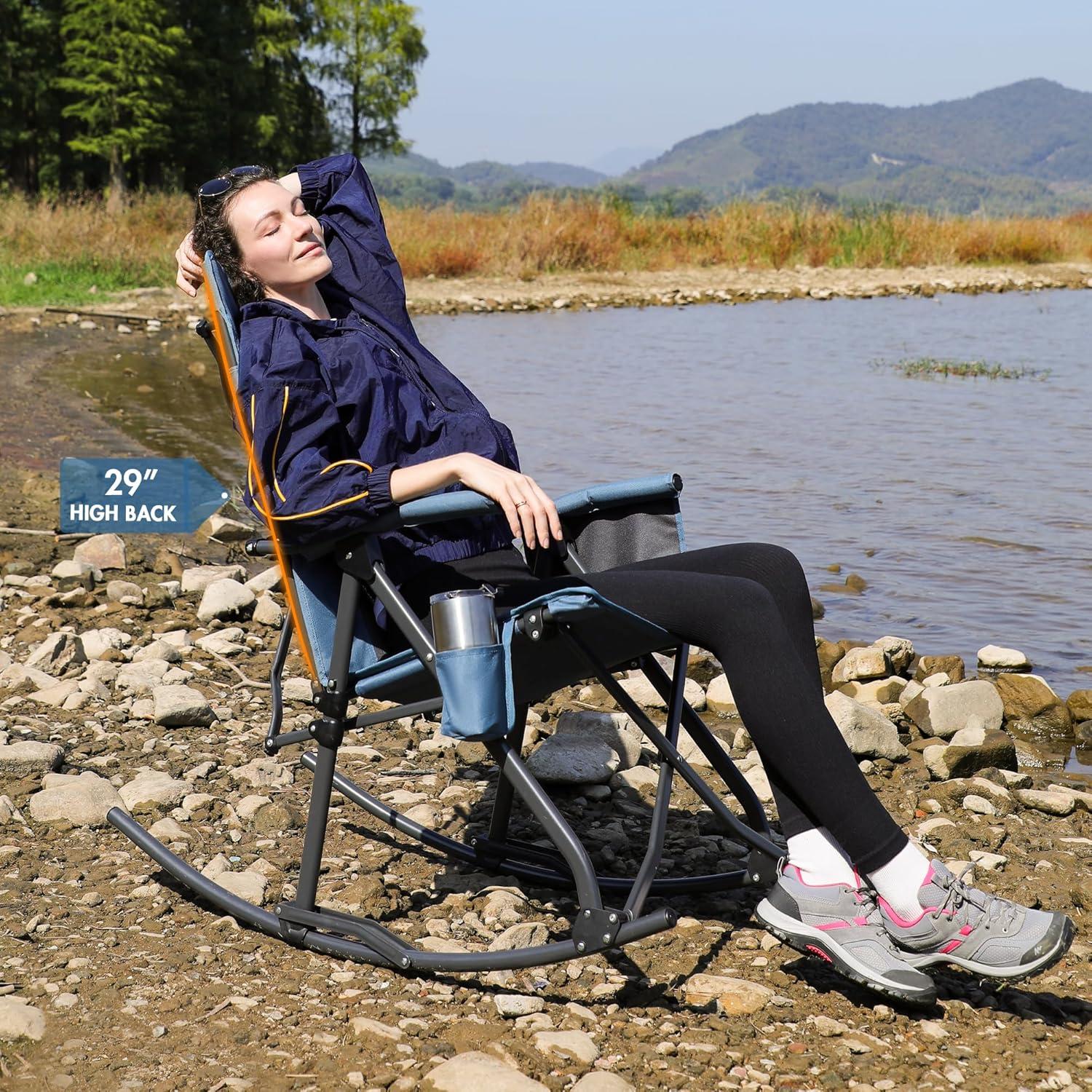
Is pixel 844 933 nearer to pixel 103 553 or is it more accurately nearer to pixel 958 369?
pixel 103 553

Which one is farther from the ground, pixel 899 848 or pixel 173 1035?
pixel 899 848

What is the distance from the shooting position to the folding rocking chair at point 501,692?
2480mm

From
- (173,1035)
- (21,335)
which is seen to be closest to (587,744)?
(173,1035)

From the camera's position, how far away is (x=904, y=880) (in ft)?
8.06

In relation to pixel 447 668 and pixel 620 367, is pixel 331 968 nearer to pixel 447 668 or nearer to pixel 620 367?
pixel 447 668

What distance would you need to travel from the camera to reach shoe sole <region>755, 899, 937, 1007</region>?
8.07 feet

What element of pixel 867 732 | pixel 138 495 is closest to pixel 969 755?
pixel 867 732

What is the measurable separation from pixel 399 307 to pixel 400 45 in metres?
49.9

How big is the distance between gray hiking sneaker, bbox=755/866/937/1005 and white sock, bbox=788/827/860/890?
13 mm

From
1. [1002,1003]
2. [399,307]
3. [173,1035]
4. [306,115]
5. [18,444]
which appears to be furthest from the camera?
[306,115]

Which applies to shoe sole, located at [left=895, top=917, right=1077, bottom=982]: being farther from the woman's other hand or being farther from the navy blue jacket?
the woman's other hand

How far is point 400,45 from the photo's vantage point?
49.8 metres

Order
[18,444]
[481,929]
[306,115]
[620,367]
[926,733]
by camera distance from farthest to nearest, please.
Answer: [306,115], [620,367], [18,444], [926,733], [481,929]

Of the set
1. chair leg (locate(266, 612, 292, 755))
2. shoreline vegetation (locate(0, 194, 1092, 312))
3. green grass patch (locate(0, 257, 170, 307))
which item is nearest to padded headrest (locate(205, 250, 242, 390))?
chair leg (locate(266, 612, 292, 755))
